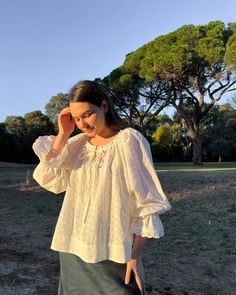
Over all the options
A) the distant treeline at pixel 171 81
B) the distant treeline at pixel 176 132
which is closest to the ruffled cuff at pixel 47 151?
the distant treeline at pixel 171 81

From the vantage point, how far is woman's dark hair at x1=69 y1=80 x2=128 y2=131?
140cm

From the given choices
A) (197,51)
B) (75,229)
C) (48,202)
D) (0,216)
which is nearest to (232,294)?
(75,229)

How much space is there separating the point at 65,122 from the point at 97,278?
656 mm

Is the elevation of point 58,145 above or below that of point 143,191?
above

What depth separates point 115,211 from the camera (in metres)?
1.35

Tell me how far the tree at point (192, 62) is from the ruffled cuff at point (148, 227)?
18.7 meters

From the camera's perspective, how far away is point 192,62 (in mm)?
19531

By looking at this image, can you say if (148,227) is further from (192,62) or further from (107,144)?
(192,62)

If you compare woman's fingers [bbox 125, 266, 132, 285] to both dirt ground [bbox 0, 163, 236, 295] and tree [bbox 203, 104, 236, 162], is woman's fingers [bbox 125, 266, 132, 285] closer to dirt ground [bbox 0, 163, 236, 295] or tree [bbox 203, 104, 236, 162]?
dirt ground [bbox 0, 163, 236, 295]

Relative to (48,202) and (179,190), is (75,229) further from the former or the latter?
(179,190)

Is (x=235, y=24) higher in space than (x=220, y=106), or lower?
higher

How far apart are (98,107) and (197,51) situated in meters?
19.7

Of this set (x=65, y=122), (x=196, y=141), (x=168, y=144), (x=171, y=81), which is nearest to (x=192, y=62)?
(x=171, y=81)

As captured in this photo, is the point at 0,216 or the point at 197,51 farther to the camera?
the point at 197,51
